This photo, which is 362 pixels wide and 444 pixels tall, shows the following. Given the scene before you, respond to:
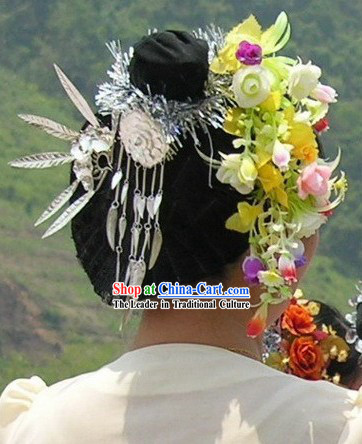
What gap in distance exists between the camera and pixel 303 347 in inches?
82.0

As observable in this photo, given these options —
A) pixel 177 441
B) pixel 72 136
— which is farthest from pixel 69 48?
pixel 177 441

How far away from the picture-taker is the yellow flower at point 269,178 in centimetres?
146

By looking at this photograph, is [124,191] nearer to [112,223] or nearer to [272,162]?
[112,223]

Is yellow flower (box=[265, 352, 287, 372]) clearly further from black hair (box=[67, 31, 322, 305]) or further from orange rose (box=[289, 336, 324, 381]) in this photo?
black hair (box=[67, 31, 322, 305])

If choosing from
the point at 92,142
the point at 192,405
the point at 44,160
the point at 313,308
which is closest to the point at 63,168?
the point at 313,308

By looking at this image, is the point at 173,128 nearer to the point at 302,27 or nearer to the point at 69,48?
the point at 302,27

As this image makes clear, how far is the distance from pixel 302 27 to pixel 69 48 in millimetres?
967

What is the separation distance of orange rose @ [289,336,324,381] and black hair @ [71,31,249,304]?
640 mm

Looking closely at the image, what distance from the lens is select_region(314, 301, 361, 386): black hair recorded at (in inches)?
83.8

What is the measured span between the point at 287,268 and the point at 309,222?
0.08 m

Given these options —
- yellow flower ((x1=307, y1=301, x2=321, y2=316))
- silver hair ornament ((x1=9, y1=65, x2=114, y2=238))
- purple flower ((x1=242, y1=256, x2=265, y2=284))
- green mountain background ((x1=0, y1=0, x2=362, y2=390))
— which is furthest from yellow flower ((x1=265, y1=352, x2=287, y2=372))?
green mountain background ((x1=0, y1=0, x2=362, y2=390))

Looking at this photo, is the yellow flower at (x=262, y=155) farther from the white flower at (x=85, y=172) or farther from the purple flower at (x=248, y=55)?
the white flower at (x=85, y=172)

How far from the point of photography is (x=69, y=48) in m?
4.59

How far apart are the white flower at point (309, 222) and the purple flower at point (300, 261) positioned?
0.03 m
